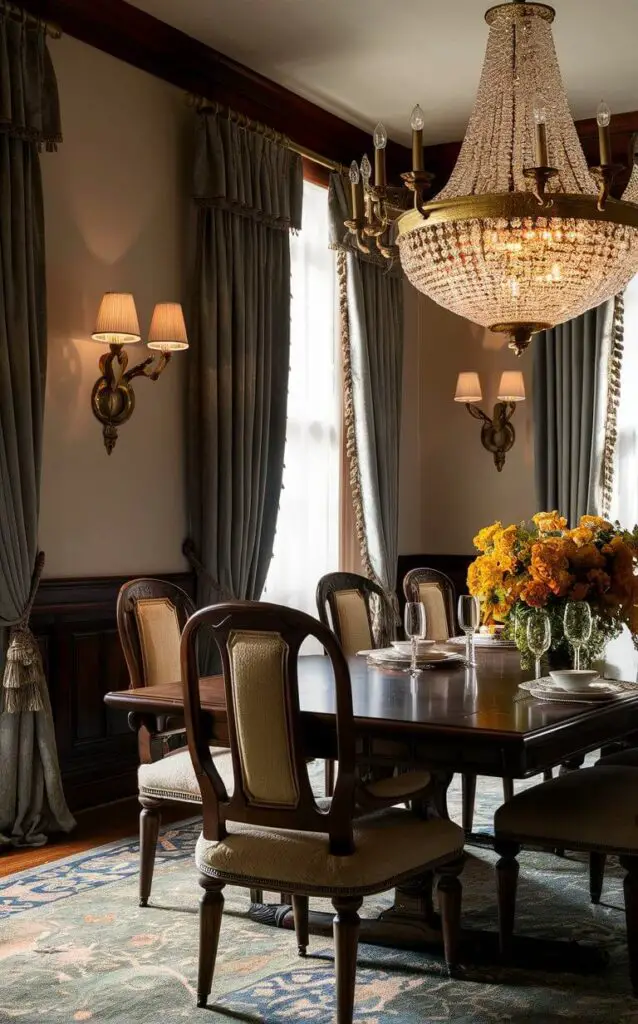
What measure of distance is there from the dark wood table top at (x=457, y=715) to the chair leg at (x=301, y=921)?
54 cm

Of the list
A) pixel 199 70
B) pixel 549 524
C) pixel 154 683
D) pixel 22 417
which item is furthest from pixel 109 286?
pixel 549 524

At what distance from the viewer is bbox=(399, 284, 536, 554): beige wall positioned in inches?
279

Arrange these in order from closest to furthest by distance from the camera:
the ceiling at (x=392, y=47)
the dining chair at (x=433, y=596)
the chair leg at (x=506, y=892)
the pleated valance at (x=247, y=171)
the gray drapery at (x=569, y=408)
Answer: the chair leg at (x=506, y=892)
the dining chair at (x=433, y=596)
the ceiling at (x=392, y=47)
the pleated valance at (x=247, y=171)
the gray drapery at (x=569, y=408)

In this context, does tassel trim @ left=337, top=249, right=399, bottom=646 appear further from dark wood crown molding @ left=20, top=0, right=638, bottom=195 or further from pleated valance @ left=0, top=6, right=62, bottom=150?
pleated valance @ left=0, top=6, right=62, bottom=150

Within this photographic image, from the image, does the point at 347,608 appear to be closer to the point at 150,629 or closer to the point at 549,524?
the point at 150,629

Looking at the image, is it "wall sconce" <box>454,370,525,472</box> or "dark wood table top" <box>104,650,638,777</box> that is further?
"wall sconce" <box>454,370,525,472</box>

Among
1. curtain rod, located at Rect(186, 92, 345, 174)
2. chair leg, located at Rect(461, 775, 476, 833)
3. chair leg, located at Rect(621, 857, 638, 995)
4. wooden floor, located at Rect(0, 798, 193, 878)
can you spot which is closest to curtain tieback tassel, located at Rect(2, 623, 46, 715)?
wooden floor, located at Rect(0, 798, 193, 878)

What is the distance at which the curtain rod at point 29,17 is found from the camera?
436 centimetres

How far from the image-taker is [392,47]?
5.42 metres

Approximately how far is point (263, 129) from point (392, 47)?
2.30ft

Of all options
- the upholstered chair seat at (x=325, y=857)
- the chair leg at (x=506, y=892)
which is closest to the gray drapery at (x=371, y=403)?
the chair leg at (x=506, y=892)

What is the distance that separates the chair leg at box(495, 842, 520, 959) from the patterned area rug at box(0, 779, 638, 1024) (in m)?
0.07

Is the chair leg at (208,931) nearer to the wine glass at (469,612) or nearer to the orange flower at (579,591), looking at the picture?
the wine glass at (469,612)

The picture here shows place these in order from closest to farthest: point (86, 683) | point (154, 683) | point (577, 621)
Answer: point (577, 621), point (154, 683), point (86, 683)
